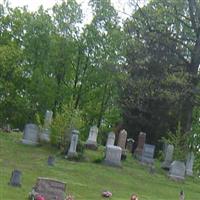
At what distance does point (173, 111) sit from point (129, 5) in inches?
327

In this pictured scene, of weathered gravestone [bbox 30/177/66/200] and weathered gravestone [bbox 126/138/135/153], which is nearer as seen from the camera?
weathered gravestone [bbox 30/177/66/200]

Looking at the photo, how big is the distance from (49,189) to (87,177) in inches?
255

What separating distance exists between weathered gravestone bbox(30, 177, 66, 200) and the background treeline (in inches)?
706

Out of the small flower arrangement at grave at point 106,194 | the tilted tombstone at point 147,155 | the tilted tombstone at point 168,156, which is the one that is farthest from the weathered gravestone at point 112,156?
the small flower arrangement at grave at point 106,194

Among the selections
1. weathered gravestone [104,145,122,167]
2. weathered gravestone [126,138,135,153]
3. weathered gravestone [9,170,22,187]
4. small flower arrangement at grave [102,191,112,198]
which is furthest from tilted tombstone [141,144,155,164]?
weathered gravestone [9,170,22,187]

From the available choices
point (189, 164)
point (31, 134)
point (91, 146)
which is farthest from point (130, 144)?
point (31, 134)

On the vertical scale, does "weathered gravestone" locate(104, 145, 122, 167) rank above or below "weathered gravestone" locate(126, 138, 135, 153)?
below

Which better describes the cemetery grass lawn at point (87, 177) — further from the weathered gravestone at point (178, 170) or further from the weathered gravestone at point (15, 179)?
the weathered gravestone at point (178, 170)

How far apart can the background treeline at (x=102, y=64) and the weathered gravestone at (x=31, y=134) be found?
6920 mm

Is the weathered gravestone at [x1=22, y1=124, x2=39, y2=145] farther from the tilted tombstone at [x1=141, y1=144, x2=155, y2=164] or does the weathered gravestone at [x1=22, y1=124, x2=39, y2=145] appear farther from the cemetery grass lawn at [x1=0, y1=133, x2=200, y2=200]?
the tilted tombstone at [x1=141, y1=144, x2=155, y2=164]

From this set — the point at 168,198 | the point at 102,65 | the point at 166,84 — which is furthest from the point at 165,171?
the point at 102,65

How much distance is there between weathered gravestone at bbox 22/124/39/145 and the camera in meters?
26.8

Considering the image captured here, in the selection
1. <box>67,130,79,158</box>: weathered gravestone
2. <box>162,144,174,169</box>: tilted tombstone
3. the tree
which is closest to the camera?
<box>67,130,79,158</box>: weathered gravestone

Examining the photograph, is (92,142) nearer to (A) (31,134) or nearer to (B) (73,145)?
(A) (31,134)
